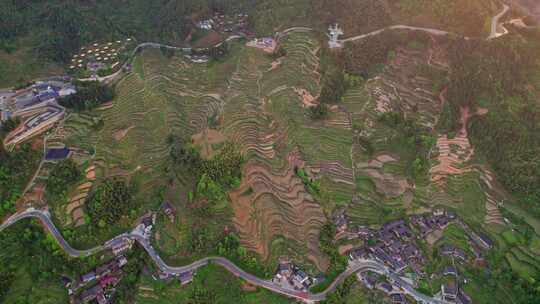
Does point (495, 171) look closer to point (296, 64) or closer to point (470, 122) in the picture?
point (470, 122)

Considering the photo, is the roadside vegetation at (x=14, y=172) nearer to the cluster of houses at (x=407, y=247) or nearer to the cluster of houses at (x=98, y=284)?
the cluster of houses at (x=98, y=284)

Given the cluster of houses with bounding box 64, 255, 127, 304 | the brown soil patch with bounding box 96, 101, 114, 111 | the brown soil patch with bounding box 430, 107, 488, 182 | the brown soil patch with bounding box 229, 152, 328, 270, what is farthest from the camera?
the brown soil patch with bounding box 96, 101, 114, 111

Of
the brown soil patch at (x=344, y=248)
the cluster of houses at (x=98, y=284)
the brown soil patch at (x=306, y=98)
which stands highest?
the brown soil patch at (x=306, y=98)

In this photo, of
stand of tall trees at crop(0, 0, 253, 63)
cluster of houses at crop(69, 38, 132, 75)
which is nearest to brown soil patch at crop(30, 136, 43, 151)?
cluster of houses at crop(69, 38, 132, 75)

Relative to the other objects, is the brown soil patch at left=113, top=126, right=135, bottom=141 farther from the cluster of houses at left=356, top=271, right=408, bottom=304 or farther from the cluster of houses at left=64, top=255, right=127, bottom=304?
the cluster of houses at left=356, top=271, right=408, bottom=304

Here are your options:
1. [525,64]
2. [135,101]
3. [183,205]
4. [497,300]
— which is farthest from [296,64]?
[497,300]

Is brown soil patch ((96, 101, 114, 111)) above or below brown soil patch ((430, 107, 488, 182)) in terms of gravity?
below

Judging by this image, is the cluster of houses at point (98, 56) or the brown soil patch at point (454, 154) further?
the cluster of houses at point (98, 56)

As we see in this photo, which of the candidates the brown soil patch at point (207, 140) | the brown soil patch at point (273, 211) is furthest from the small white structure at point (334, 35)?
the brown soil patch at point (273, 211)
